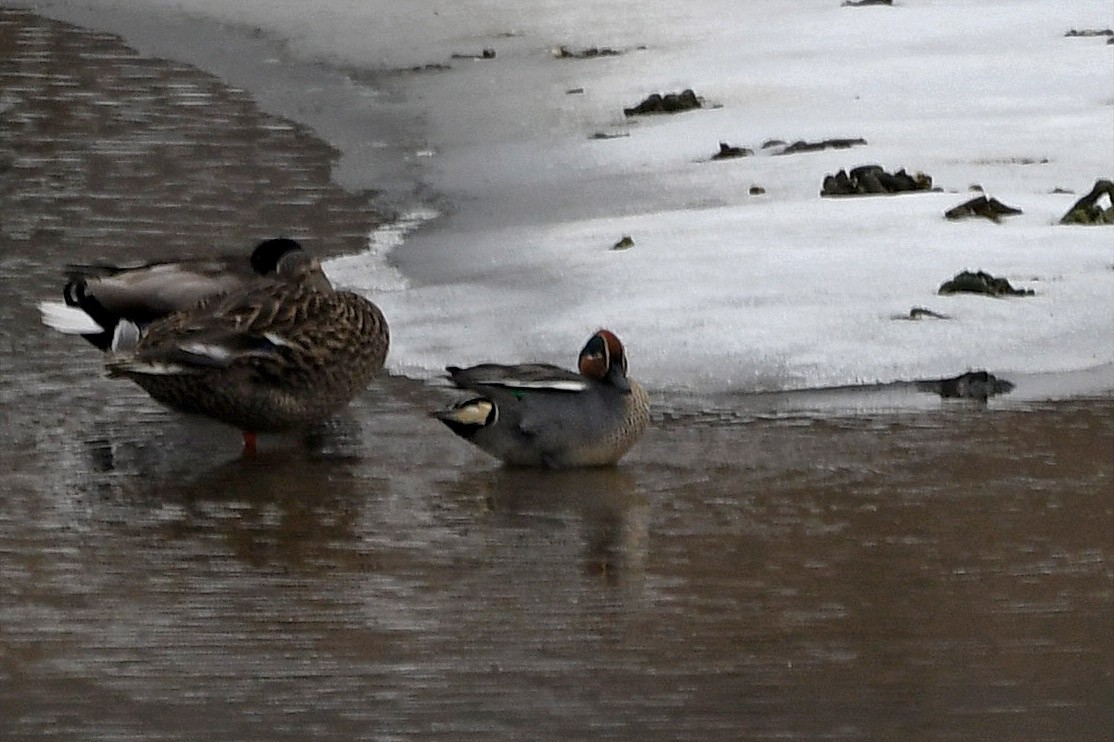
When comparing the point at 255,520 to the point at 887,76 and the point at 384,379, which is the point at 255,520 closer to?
the point at 384,379

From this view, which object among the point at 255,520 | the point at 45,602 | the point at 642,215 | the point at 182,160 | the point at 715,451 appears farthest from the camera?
the point at 182,160

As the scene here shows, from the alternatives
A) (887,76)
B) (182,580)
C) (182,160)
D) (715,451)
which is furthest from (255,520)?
(887,76)

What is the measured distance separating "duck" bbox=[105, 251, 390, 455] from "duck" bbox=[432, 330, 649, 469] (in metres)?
0.56


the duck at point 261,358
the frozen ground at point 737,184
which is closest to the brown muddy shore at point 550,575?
the duck at point 261,358

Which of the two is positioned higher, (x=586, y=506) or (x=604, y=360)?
(x=604, y=360)

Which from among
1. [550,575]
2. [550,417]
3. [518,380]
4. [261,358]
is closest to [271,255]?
[261,358]

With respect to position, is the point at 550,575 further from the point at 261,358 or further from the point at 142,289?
the point at 142,289

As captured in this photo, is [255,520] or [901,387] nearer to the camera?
[255,520]

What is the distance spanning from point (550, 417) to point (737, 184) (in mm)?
4006

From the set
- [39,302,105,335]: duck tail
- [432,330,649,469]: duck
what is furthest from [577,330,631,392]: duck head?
[39,302,105,335]: duck tail

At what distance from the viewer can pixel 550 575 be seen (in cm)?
520

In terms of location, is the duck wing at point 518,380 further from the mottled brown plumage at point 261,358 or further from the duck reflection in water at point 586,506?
the mottled brown plumage at point 261,358

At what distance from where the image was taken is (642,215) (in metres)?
9.44

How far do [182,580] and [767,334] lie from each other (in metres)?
2.66
